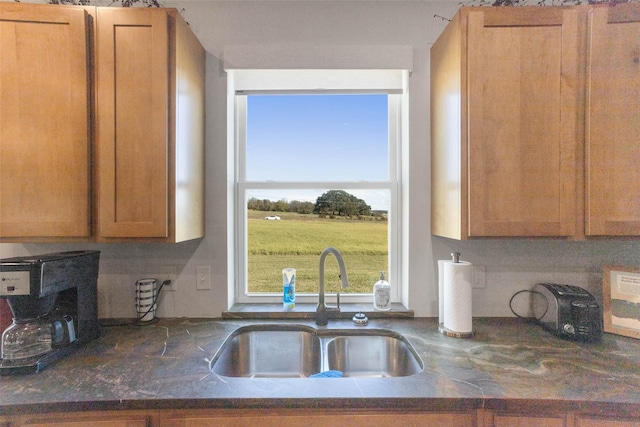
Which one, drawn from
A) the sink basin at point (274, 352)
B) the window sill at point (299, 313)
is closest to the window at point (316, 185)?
the window sill at point (299, 313)

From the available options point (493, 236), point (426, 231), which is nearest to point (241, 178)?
point (426, 231)

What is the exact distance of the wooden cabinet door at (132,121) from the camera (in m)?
1.21

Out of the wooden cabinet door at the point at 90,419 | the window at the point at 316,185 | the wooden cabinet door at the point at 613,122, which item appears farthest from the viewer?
the window at the point at 316,185

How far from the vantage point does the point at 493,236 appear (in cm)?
121

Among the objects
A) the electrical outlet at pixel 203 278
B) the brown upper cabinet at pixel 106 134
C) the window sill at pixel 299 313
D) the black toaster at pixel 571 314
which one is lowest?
the window sill at pixel 299 313

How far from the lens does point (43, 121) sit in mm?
1199

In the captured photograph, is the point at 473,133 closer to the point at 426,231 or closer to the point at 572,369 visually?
the point at 426,231

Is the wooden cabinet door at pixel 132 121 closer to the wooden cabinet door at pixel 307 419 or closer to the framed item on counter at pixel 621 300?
the wooden cabinet door at pixel 307 419

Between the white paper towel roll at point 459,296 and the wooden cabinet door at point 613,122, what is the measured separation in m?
0.53

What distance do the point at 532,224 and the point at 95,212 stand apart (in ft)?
6.09

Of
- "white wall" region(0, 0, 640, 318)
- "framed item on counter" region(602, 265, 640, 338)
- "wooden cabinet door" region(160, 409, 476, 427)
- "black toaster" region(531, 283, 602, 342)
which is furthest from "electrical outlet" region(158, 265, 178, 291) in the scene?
"framed item on counter" region(602, 265, 640, 338)

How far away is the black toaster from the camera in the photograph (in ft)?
4.17

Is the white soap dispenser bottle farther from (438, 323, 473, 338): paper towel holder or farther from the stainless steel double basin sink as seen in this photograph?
(438, 323, 473, 338): paper towel holder

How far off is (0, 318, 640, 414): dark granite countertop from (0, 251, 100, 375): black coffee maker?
56 mm
